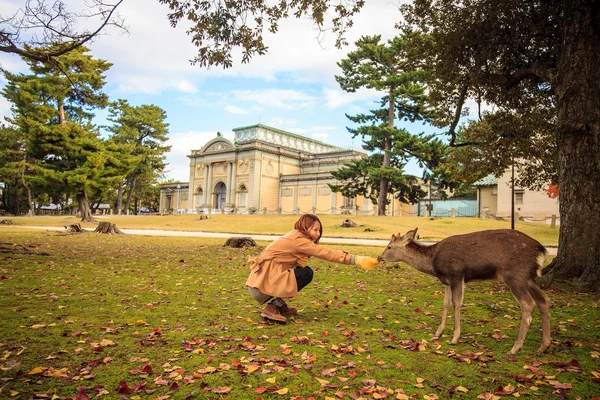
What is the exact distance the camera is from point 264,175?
218 feet

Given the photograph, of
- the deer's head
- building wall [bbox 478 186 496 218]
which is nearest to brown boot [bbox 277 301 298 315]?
the deer's head

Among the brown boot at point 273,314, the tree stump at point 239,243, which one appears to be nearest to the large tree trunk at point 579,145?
the brown boot at point 273,314

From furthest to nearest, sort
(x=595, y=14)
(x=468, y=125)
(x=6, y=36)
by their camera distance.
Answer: (x=468, y=125) → (x=6, y=36) → (x=595, y=14)

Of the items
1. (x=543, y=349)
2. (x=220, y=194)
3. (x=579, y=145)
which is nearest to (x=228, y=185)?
(x=220, y=194)

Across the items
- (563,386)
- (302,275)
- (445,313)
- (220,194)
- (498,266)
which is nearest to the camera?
(563,386)

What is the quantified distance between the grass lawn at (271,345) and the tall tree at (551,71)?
1.63m

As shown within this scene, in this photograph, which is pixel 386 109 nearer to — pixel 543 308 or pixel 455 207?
pixel 455 207

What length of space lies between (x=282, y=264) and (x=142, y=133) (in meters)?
63.0

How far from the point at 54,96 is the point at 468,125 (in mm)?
36095

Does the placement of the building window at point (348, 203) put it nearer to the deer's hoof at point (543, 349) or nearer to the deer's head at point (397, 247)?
the deer's head at point (397, 247)

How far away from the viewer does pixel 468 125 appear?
1573cm

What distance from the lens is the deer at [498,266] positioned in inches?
178

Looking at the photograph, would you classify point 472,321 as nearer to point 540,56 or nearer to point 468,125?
point 540,56

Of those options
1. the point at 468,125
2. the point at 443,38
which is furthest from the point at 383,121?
the point at 443,38
